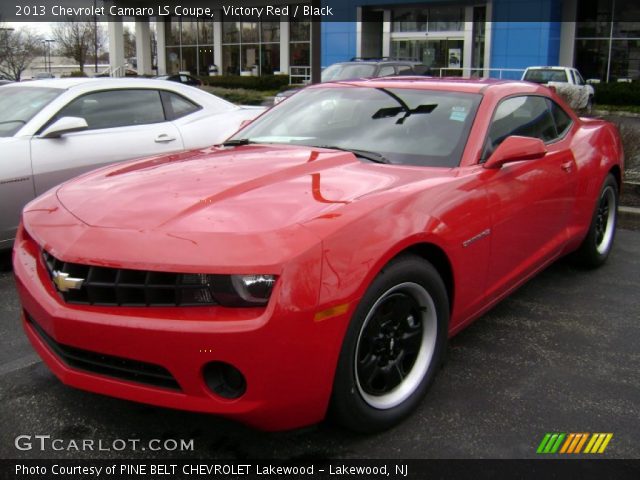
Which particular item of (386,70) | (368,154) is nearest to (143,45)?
(386,70)

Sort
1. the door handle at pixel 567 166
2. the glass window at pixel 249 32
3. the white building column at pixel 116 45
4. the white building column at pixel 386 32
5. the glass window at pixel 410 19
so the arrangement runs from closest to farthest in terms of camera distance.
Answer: the door handle at pixel 567 166, the glass window at pixel 410 19, the white building column at pixel 386 32, the glass window at pixel 249 32, the white building column at pixel 116 45

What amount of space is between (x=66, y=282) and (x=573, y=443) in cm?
212

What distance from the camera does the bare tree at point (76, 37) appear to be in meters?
52.3

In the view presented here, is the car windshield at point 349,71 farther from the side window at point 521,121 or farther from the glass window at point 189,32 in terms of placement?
the glass window at point 189,32

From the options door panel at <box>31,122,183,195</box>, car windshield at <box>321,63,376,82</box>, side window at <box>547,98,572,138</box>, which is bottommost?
door panel at <box>31,122,183,195</box>

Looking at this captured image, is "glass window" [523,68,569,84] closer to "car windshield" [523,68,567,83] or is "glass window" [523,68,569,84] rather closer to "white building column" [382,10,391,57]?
"car windshield" [523,68,567,83]

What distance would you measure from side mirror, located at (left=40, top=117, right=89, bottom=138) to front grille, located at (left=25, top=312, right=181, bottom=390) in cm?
321

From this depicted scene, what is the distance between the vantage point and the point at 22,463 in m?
2.53

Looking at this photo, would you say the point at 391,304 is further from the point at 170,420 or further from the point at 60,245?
the point at 60,245

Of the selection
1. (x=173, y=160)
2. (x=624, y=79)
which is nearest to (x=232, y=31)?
(x=624, y=79)

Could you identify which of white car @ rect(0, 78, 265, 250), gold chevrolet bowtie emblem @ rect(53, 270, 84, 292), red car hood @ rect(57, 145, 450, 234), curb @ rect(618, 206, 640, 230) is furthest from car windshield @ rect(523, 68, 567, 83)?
gold chevrolet bowtie emblem @ rect(53, 270, 84, 292)

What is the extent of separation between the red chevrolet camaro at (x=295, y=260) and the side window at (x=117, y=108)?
8.45 feet

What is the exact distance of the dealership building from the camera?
2870cm
